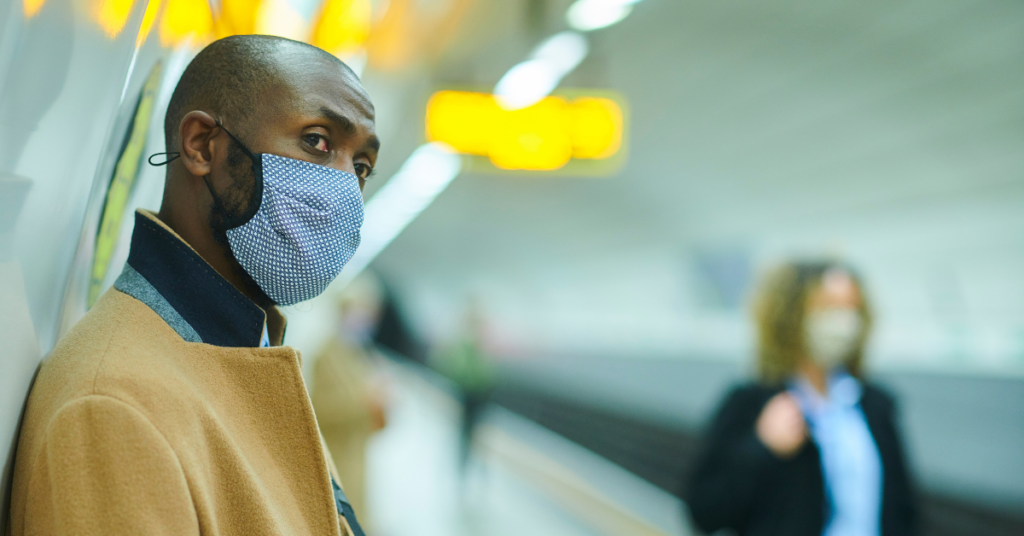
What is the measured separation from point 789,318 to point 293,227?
2649 mm

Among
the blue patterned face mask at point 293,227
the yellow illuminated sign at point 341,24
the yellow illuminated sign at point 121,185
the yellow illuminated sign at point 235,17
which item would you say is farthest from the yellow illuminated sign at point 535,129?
the blue patterned face mask at point 293,227

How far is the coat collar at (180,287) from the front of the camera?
50.0 inches

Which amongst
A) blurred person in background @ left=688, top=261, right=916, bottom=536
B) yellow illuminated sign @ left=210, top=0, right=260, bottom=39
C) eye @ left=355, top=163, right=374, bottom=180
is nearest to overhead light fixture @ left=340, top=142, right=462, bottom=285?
yellow illuminated sign @ left=210, top=0, right=260, bottom=39

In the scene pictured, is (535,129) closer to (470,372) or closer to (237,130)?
(470,372)

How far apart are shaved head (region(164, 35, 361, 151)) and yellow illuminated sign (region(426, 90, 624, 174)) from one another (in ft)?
19.0

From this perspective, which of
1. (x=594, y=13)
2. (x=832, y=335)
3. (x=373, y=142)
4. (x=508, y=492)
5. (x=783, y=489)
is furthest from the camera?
(x=508, y=492)

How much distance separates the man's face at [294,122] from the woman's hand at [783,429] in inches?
94.1

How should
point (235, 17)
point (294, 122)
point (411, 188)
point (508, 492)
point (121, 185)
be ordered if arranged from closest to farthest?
point (294, 122), point (121, 185), point (235, 17), point (508, 492), point (411, 188)

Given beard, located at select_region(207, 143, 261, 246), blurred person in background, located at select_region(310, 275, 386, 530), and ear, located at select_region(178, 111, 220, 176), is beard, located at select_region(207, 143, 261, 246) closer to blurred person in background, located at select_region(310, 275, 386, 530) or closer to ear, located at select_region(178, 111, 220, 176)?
ear, located at select_region(178, 111, 220, 176)

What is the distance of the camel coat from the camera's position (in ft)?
3.21

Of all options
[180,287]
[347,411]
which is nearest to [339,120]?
[180,287]

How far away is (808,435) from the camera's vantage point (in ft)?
10.3

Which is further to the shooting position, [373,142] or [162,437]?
[373,142]

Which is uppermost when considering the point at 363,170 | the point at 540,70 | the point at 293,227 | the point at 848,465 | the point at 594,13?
the point at 594,13
